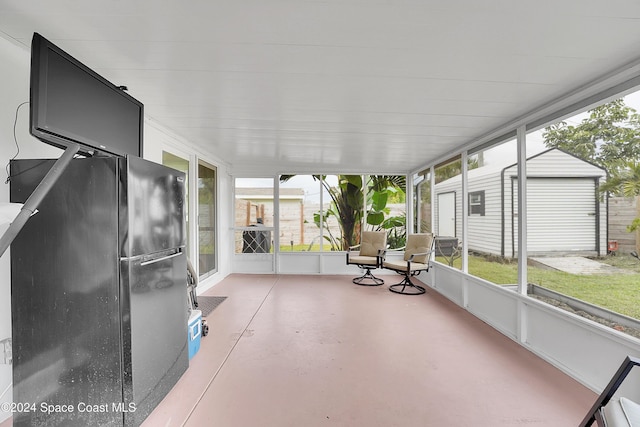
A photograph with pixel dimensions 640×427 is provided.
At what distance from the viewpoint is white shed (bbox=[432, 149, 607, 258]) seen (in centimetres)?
411

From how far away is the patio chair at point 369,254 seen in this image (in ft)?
18.0

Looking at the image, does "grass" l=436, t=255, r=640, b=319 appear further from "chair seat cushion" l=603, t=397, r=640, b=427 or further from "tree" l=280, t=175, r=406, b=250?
"tree" l=280, t=175, r=406, b=250

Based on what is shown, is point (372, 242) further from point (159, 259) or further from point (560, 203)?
point (159, 259)

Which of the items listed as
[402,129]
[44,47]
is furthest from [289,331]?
[44,47]

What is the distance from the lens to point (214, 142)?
4.17 metres

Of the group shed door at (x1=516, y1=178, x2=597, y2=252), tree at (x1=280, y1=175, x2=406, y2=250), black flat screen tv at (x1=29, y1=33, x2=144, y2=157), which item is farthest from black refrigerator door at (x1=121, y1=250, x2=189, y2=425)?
shed door at (x1=516, y1=178, x2=597, y2=252)

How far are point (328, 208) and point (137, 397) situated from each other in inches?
206

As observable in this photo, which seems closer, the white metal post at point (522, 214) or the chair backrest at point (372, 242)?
the white metal post at point (522, 214)

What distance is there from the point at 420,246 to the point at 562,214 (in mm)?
2165

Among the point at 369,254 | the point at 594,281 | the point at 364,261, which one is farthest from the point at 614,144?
the point at 369,254

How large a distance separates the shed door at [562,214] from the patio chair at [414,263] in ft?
4.87

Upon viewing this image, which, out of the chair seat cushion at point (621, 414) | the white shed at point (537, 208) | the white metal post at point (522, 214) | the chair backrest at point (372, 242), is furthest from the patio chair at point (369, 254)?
the chair seat cushion at point (621, 414)

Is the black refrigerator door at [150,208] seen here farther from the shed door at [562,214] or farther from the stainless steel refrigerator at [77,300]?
the shed door at [562,214]

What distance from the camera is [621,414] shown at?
120cm
